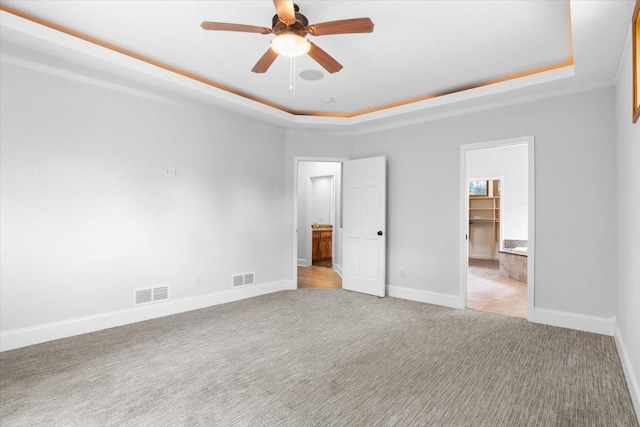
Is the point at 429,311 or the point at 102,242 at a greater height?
the point at 102,242

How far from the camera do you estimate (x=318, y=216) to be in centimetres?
928

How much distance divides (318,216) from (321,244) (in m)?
0.88

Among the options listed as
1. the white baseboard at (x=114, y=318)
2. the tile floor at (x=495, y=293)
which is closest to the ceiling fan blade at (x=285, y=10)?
the white baseboard at (x=114, y=318)

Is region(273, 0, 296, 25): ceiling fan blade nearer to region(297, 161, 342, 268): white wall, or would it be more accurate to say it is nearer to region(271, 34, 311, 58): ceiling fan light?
region(271, 34, 311, 58): ceiling fan light

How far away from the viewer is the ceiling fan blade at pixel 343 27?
233 cm

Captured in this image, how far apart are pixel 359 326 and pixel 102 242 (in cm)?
302

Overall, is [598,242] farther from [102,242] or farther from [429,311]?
[102,242]

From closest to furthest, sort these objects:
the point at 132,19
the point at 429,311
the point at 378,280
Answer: the point at 132,19, the point at 429,311, the point at 378,280

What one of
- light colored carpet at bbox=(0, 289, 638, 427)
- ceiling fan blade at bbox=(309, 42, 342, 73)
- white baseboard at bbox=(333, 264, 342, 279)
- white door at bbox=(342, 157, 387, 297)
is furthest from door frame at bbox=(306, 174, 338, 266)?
ceiling fan blade at bbox=(309, 42, 342, 73)

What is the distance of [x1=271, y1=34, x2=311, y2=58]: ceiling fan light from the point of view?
2.57 m

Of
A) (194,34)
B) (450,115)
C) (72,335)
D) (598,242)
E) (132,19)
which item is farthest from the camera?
(450,115)

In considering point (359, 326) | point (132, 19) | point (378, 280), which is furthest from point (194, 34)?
point (378, 280)

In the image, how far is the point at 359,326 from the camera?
381 cm

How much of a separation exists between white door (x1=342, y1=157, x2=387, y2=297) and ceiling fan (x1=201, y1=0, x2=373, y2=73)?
2.75 metres
